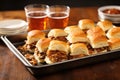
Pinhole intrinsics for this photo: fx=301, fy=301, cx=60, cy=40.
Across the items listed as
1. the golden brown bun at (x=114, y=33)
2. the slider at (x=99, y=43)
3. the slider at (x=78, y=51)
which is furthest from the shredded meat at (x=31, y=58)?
the golden brown bun at (x=114, y=33)

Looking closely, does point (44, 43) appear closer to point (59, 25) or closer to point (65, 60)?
point (65, 60)

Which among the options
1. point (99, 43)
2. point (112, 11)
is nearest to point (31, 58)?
point (99, 43)

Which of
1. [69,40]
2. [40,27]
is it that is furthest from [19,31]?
[69,40]

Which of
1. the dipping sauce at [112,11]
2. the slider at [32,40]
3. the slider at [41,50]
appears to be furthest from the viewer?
the dipping sauce at [112,11]

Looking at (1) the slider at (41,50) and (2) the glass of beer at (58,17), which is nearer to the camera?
(1) the slider at (41,50)

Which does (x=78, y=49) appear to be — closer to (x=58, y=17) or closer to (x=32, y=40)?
(x=32, y=40)

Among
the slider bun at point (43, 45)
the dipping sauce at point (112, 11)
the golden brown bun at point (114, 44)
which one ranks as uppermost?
the slider bun at point (43, 45)

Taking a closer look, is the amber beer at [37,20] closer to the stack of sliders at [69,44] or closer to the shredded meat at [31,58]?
the stack of sliders at [69,44]
